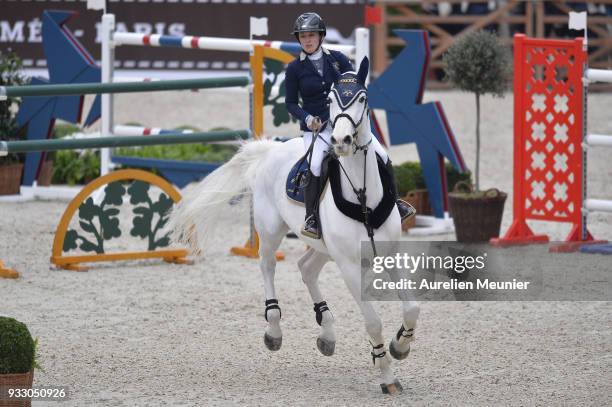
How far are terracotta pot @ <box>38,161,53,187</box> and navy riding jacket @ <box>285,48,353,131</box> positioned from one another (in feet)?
22.6

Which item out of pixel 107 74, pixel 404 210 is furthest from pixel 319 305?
pixel 107 74

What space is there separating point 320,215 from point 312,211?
0.31 ft

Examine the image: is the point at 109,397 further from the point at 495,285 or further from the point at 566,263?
the point at 566,263

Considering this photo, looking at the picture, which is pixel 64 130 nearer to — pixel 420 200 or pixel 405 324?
pixel 420 200

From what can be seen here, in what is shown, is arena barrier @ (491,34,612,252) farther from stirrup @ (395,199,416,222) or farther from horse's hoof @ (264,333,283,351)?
horse's hoof @ (264,333,283,351)

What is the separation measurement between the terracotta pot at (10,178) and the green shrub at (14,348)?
7899 mm

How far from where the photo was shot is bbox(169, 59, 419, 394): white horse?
20.5 ft

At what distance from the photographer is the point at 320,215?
22.1ft

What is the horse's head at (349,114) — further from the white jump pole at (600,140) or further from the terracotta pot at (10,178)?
the terracotta pot at (10,178)

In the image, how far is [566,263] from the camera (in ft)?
32.6

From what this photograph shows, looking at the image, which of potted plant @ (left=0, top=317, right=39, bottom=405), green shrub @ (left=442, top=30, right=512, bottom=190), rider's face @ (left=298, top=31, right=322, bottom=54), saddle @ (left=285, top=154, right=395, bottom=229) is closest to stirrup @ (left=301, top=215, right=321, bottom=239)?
saddle @ (left=285, top=154, right=395, bottom=229)

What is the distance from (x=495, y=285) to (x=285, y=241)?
115 inches

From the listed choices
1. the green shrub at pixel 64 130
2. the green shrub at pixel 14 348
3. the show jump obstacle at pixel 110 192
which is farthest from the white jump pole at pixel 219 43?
the green shrub at pixel 14 348

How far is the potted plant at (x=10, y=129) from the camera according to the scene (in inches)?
507
